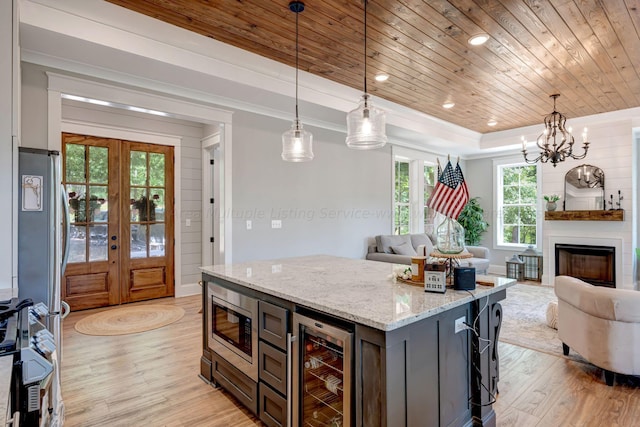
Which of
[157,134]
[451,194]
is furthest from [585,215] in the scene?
[157,134]

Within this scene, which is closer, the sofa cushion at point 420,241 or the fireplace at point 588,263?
the fireplace at point 588,263

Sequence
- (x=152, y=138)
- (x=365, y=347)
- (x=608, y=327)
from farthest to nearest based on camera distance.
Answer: (x=152, y=138)
(x=608, y=327)
(x=365, y=347)

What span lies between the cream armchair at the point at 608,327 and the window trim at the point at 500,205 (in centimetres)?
459

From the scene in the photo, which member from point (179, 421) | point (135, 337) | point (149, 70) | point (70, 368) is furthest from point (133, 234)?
point (179, 421)

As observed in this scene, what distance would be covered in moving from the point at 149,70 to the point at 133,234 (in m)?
2.82

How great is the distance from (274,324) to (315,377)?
0.37m

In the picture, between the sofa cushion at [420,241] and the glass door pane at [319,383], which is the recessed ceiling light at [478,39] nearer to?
the glass door pane at [319,383]

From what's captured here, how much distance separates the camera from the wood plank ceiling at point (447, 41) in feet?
8.41

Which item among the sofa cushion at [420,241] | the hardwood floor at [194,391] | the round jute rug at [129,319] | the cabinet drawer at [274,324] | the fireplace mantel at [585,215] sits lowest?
the hardwood floor at [194,391]

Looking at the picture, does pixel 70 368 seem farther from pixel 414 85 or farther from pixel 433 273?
pixel 414 85

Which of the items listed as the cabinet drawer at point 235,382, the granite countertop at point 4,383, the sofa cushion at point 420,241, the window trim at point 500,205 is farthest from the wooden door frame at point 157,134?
the window trim at point 500,205

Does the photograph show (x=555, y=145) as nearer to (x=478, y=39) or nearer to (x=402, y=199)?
(x=478, y=39)

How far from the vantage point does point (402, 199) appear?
6.78 metres

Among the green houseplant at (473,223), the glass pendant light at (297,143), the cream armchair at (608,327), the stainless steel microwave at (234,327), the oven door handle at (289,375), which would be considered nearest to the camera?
the oven door handle at (289,375)
